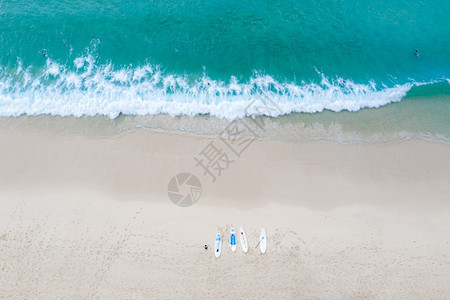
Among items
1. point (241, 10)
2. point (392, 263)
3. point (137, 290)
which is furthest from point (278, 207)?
point (241, 10)

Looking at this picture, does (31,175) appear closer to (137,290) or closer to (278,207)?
(137,290)

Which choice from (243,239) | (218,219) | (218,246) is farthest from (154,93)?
(243,239)

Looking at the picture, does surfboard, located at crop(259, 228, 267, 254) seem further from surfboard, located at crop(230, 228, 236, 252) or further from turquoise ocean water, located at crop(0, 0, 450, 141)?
turquoise ocean water, located at crop(0, 0, 450, 141)

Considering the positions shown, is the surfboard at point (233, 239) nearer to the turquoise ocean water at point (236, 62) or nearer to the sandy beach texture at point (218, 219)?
the sandy beach texture at point (218, 219)

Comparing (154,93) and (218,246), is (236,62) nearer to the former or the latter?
(154,93)

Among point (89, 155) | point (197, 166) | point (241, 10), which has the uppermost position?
point (241, 10)

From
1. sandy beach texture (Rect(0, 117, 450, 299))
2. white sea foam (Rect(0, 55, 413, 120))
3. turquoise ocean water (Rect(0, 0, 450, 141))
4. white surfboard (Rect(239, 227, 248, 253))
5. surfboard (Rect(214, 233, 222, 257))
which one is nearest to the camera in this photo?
sandy beach texture (Rect(0, 117, 450, 299))

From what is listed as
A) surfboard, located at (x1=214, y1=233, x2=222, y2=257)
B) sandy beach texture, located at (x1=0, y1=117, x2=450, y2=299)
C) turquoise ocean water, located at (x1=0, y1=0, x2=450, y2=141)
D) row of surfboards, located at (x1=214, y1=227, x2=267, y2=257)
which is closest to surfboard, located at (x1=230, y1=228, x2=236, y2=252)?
row of surfboards, located at (x1=214, y1=227, x2=267, y2=257)
